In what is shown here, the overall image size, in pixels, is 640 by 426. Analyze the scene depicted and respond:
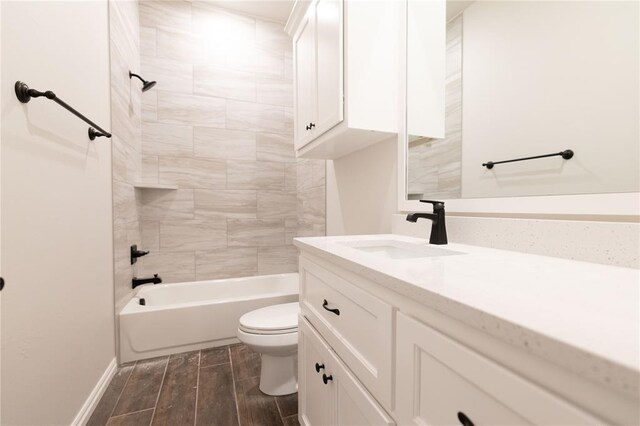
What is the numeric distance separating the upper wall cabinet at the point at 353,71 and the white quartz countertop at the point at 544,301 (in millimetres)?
782

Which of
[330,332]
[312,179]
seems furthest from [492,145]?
[312,179]

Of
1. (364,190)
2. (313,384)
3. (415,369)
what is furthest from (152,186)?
(415,369)

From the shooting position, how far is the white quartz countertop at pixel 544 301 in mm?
273

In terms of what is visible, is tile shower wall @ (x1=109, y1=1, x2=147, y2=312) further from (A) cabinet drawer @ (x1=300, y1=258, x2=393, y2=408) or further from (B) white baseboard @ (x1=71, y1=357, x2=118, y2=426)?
(A) cabinet drawer @ (x1=300, y1=258, x2=393, y2=408)

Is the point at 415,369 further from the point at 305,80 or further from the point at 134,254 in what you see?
the point at 134,254

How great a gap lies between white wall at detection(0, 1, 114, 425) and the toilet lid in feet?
2.50

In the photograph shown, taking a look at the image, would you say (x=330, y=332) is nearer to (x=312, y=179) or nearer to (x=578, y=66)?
(x=578, y=66)

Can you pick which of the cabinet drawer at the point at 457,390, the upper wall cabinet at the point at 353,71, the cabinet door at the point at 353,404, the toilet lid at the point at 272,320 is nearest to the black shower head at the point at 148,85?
the upper wall cabinet at the point at 353,71

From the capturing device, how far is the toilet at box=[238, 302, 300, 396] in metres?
1.49

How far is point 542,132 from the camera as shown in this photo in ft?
2.84

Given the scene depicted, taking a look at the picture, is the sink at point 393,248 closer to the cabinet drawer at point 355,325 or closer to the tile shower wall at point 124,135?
the cabinet drawer at point 355,325

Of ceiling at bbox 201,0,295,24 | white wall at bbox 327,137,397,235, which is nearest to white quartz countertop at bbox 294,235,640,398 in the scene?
white wall at bbox 327,137,397,235

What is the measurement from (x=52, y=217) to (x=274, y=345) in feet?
3.63

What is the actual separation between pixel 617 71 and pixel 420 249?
0.69 m
